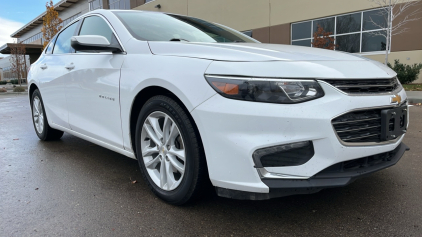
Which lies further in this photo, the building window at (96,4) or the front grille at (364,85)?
the building window at (96,4)

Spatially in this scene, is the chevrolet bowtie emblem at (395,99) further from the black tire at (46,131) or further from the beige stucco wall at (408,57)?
the beige stucco wall at (408,57)

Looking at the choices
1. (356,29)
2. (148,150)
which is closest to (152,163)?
(148,150)

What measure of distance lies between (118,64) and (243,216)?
5.16 ft

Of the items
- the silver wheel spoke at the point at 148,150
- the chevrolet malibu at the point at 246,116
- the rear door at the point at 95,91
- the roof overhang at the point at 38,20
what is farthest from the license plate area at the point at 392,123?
the roof overhang at the point at 38,20

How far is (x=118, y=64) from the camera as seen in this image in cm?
259

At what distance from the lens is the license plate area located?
76.3 inches

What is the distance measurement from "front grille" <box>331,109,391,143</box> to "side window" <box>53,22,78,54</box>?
309 centimetres

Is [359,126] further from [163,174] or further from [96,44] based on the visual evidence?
[96,44]

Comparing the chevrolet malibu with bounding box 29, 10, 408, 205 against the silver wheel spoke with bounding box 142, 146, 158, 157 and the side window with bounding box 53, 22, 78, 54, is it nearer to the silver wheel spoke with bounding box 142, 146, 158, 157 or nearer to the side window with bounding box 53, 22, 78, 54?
the silver wheel spoke with bounding box 142, 146, 158, 157

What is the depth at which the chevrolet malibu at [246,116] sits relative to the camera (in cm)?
175

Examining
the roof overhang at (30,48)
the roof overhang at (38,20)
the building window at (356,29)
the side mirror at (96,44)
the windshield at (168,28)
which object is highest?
the roof overhang at (38,20)

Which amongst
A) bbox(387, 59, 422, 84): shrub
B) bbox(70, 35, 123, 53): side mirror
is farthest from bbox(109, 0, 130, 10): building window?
bbox(70, 35, 123, 53): side mirror

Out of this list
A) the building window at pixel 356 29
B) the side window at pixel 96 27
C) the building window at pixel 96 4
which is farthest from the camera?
the building window at pixel 96 4

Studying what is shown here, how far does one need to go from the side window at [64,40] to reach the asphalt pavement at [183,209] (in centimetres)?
149
